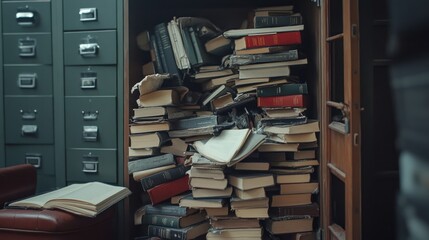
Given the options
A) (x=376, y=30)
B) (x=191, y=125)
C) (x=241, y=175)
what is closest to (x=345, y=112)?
(x=376, y=30)

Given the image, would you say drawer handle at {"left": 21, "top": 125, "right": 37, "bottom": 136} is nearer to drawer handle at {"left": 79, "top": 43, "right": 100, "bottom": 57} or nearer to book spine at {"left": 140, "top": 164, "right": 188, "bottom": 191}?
drawer handle at {"left": 79, "top": 43, "right": 100, "bottom": 57}

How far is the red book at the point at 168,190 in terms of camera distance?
1.81 m

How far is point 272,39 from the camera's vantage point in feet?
5.86

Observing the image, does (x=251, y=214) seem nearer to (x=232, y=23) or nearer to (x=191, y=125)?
(x=191, y=125)

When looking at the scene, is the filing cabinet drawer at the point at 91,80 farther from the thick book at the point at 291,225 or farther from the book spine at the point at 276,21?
the thick book at the point at 291,225

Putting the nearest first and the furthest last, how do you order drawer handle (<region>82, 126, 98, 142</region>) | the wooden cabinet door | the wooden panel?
the wooden cabinet door → the wooden panel → drawer handle (<region>82, 126, 98, 142</region>)

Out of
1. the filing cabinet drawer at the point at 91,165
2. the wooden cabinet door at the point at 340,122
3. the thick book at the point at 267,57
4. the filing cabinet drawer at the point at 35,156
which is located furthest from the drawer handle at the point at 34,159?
the wooden cabinet door at the point at 340,122

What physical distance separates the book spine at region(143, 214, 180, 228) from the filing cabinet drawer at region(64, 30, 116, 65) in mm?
694

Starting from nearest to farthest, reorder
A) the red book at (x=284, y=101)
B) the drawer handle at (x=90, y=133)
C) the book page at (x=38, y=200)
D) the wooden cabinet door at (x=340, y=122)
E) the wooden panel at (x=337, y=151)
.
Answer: the wooden cabinet door at (x=340, y=122) < the wooden panel at (x=337, y=151) < the book page at (x=38, y=200) < the red book at (x=284, y=101) < the drawer handle at (x=90, y=133)

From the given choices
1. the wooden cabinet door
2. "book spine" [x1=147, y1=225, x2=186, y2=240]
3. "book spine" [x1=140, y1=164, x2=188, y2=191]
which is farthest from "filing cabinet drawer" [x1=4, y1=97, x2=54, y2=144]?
the wooden cabinet door

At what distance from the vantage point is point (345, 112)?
1.34 metres

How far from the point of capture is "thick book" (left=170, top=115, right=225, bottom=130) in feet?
6.03

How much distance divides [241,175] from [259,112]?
358mm

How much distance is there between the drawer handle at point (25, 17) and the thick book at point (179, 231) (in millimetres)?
1050
